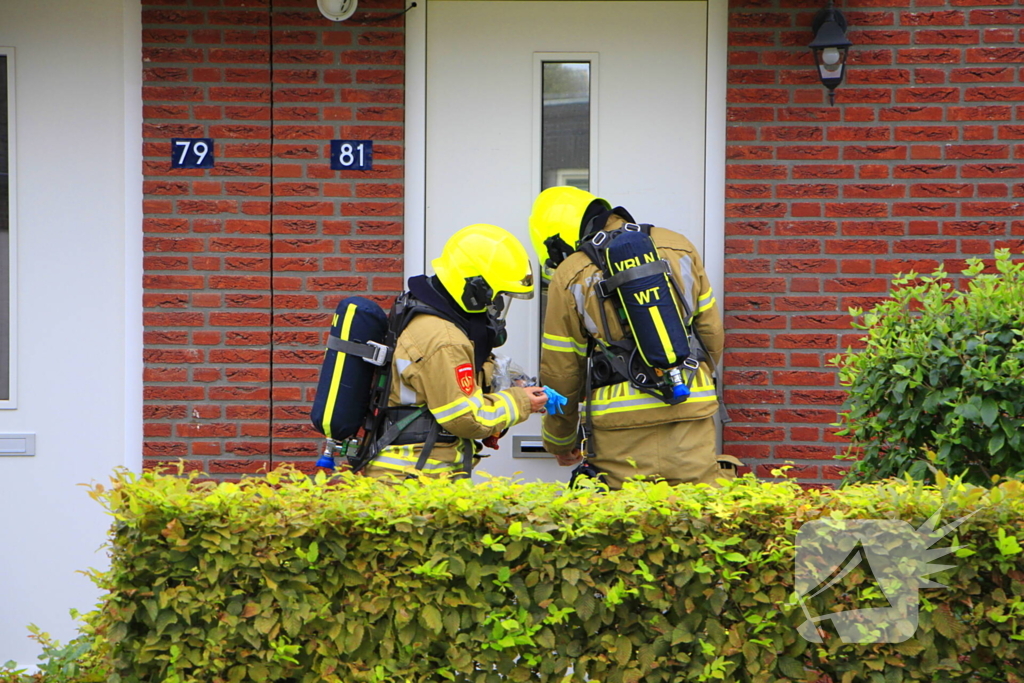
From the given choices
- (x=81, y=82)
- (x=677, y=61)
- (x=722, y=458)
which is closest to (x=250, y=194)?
(x=81, y=82)

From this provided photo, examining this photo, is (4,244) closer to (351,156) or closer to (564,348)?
(351,156)

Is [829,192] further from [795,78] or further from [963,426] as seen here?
[963,426]

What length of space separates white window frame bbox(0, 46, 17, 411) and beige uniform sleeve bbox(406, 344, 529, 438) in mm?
2310

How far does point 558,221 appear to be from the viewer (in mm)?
4277

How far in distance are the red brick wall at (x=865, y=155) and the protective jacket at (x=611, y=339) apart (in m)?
0.52

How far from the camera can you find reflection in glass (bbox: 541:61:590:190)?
4793mm

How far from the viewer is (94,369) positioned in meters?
4.80

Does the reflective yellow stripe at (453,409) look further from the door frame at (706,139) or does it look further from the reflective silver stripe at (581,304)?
the door frame at (706,139)

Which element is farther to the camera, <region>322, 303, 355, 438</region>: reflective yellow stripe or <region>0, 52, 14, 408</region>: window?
<region>0, 52, 14, 408</region>: window

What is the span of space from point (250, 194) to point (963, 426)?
10.6ft

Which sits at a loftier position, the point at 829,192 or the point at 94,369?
the point at 829,192

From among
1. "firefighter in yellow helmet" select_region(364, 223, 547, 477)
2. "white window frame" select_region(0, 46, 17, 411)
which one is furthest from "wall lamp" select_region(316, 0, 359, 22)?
"white window frame" select_region(0, 46, 17, 411)

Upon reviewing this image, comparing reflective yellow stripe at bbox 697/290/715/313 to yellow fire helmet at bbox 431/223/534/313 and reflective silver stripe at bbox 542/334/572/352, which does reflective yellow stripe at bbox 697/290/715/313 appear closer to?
reflective silver stripe at bbox 542/334/572/352

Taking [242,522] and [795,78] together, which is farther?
[795,78]
